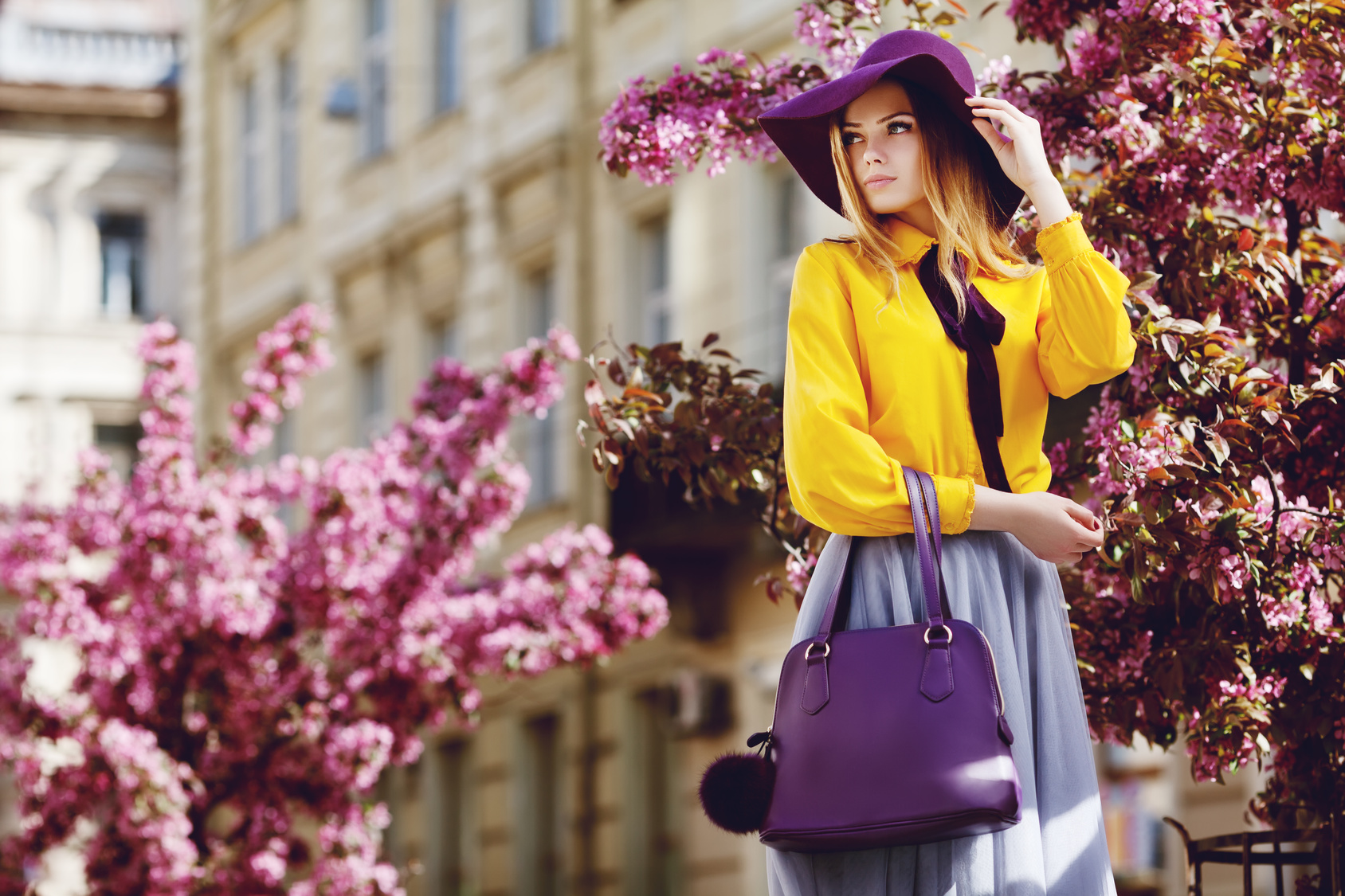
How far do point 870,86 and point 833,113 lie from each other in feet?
0.29

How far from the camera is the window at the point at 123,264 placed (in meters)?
30.5

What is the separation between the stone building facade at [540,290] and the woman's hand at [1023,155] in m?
9.63

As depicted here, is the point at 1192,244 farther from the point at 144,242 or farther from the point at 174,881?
the point at 144,242

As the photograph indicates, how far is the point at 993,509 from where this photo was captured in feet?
12.1

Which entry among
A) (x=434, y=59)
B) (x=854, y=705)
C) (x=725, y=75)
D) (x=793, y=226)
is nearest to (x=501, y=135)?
(x=434, y=59)

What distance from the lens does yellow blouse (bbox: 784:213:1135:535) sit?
12.1ft

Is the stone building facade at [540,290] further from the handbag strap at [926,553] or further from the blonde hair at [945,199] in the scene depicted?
the handbag strap at [926,553]

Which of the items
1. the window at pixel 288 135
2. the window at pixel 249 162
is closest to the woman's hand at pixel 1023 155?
the window at pixel 288 135

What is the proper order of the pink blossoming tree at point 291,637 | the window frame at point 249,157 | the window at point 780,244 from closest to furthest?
the pink blossoming tree at point 291,637, the window at point 780,244, the window frame at point 249,157

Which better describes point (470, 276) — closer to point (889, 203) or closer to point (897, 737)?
point (889, 203)

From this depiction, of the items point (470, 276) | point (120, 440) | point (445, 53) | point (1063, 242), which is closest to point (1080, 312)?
point (1063, 242)

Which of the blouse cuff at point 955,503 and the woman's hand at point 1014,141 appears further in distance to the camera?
the woman's hand at point 1014,141

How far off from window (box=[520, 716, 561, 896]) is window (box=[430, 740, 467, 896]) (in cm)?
129

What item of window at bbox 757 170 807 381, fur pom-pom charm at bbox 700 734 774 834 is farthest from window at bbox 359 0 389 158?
fur pom-pom charm at bbox 700 734 774 834
